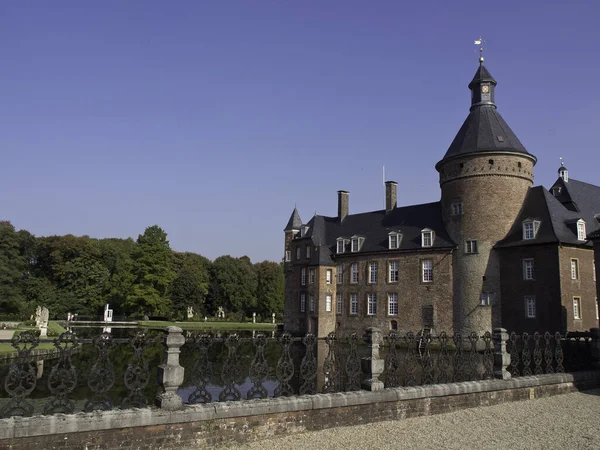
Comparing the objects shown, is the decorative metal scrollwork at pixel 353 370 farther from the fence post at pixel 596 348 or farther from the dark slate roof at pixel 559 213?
the dark slate roof at pixel 559 213

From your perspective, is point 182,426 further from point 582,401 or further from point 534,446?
point 582,401

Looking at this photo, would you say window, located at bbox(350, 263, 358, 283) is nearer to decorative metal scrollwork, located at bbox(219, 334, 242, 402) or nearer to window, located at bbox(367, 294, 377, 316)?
window, located at bbox(367, 294, 377, 316)

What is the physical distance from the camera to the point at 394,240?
3541 centimetres

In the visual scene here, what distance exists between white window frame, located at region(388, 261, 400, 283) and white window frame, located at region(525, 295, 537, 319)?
884 centimetres

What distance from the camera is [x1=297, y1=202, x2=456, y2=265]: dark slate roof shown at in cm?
3400

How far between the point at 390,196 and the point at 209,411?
34009mm

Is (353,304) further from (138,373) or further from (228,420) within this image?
(138,373)

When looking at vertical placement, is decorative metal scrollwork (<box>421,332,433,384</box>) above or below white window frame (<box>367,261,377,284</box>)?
below

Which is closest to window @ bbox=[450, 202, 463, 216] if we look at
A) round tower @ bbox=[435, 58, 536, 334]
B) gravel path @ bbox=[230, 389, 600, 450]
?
round tower @ bbox=[435, 58, 536, 334]

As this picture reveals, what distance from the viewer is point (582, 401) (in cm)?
1100

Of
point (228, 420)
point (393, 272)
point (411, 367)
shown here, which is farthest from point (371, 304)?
point (228, 420)

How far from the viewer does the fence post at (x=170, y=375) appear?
650 cm

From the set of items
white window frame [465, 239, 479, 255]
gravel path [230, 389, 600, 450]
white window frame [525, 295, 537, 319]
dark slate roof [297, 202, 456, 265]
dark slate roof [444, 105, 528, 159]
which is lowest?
gravel path [230, 389, 600, 450]

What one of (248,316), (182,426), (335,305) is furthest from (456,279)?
(248,316)
